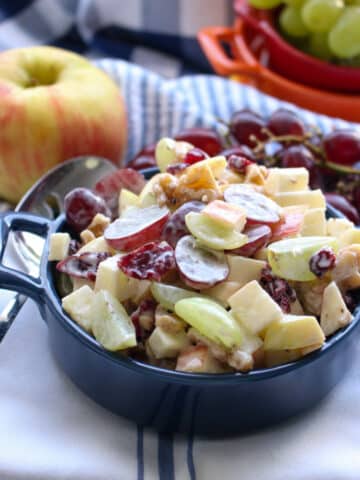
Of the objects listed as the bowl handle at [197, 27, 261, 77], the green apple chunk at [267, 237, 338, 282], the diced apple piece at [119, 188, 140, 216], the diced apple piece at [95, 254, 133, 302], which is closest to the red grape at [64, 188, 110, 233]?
the diced apple piece at [119, 188, 140, 216]

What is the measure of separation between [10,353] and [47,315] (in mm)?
87

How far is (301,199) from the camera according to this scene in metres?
0.80

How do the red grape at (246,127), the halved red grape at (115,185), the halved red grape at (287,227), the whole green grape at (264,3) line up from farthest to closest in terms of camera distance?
the whole green grape at (264,3) < the red grape at (246,127) < the halved red grape at (115,185) < the halved red grape at (287,227)

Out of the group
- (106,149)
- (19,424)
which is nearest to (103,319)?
(19,424)

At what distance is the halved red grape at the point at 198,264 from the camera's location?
670 mm

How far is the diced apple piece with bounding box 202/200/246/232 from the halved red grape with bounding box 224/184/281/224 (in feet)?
0.05

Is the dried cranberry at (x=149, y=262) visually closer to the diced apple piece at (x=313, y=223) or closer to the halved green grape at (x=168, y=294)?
the halved green grape at (x=168, y=294)

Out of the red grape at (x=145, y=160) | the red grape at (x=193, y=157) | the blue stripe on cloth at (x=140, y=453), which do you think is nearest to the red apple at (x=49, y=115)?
the red grape at (x=145, y=160)

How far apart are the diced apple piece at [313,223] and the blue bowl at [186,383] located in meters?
0.10

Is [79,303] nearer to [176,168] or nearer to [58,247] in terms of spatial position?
[58,247]

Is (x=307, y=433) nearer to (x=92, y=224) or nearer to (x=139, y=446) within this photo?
(x=139, y=446)

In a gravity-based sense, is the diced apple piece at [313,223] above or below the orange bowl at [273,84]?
above

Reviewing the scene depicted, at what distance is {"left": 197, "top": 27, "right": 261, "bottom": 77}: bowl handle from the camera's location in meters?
1.41

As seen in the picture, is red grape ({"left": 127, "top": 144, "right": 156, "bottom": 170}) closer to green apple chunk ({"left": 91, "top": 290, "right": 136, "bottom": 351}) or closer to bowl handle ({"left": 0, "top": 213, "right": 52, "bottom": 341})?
bowl handle ({"left": 0, "top": 213, "right": 52, "bottom": 341})
